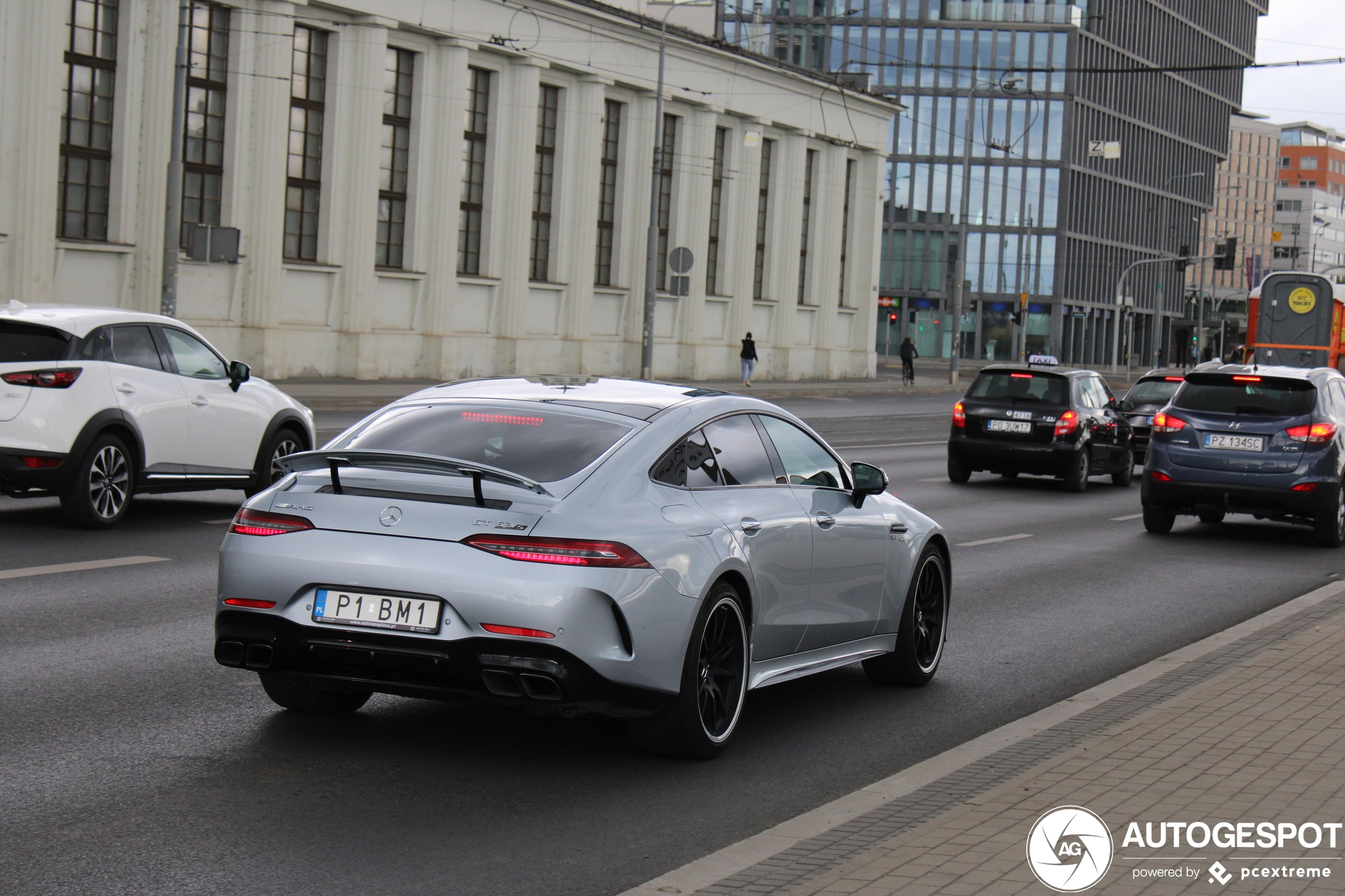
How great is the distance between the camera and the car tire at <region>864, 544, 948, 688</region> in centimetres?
841

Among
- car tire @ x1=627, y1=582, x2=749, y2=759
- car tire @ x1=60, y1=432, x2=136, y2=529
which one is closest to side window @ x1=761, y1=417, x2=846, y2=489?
car tire @ x1=627, y1=582, x2=749, y2=759

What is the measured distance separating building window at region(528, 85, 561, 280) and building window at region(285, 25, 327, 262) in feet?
28.4

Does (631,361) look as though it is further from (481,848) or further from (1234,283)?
(1234,283)

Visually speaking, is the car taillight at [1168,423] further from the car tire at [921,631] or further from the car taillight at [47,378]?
the car taillight at [47,378]

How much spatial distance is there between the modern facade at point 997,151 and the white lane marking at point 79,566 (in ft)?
268

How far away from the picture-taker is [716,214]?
2234 inches

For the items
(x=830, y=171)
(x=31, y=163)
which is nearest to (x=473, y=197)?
(x=31, y=163)

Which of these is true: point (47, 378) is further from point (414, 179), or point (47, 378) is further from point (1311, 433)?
point (414, 179)

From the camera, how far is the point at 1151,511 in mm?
17312

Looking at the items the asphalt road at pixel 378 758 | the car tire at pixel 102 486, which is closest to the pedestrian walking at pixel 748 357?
the car tire at pixel 102 486

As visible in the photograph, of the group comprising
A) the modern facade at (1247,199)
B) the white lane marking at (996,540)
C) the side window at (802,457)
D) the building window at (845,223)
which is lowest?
the white lane marking at (996,540)

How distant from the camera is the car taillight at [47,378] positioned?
497 inches

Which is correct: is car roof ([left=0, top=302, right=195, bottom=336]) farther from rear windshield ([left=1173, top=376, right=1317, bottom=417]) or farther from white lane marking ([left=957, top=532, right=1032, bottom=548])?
rear windshield ([left=1173, top=376, right=1317, bottom=417])

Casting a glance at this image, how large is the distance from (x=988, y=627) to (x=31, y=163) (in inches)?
1032
